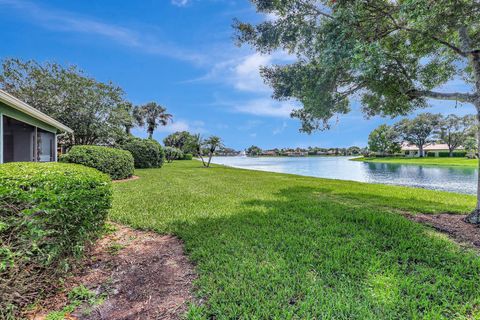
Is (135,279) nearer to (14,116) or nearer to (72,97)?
(14,116)

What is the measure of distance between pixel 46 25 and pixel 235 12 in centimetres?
945

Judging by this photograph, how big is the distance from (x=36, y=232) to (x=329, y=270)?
2.95 meters

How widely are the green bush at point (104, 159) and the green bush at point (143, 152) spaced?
6138 millimetres

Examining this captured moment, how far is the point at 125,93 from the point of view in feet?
64.1

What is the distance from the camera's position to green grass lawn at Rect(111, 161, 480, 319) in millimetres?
1973

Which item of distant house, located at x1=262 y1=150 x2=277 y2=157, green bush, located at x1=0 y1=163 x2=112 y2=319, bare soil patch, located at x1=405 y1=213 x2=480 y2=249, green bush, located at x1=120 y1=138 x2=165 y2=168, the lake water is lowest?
the lake water

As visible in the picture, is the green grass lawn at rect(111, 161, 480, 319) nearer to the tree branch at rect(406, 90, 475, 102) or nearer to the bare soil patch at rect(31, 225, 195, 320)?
the bare soil patch at rect(31, 225, 195, 320)

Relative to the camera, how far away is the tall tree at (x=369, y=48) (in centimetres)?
365

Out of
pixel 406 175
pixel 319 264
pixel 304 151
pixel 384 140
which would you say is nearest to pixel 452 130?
pixel 384 140

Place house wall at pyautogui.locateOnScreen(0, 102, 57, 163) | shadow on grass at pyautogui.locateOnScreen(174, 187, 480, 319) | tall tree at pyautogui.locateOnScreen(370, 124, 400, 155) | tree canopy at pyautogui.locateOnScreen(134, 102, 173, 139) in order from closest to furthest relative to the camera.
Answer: shadow on grass at pyautogui.locateOnScreen(174, 187, 480, 319) < house wall at pyautogui.locateOnScreen(0, 102, 57, 163) < tree canopy at pyautogui.locateOnScreen(134, 102, 173, 139) < tall tree at pyautogui.locateOnScreen(370, 124, 400, 155)

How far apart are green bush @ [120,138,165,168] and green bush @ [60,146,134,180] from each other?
6.14m

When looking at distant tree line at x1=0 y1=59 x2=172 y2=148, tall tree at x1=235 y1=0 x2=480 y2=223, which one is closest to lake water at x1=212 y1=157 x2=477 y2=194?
tall tree at x1=235 y1=0 x2=480 y2=223

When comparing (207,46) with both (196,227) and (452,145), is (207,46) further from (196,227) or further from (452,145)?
(452,145)

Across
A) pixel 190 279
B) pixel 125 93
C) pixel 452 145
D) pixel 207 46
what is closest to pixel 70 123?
pixel 125 93
